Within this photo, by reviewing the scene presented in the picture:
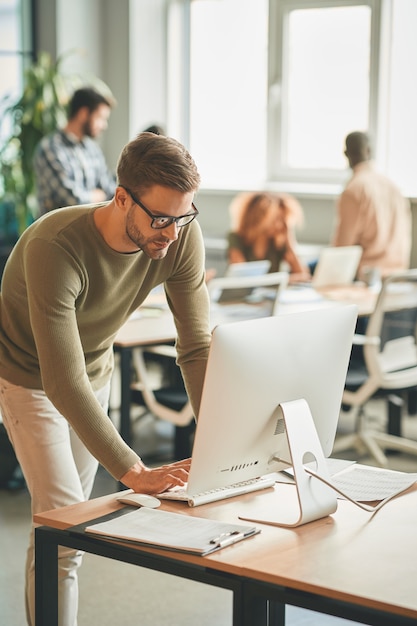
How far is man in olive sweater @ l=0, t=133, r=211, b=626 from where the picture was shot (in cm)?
209

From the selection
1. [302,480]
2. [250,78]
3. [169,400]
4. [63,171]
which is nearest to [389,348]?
[169,400]

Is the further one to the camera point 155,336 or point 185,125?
point 185,125

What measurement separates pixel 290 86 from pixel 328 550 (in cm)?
598

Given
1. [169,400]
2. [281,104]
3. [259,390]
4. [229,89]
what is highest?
[229,89]

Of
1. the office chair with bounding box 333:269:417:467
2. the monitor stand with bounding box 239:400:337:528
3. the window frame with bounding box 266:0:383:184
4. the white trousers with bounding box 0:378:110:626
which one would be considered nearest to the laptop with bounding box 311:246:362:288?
the office chair with bounding box 333:269:417:467

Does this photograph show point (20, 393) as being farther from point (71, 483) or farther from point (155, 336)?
point (155, 336)

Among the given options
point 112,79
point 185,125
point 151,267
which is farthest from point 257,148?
point 151,267

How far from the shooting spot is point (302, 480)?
2043 millimetres

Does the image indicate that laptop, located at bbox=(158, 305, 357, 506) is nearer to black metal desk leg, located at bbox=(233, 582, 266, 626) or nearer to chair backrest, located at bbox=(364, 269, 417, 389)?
black metal desk leg, located at bbox=(233, 582, 266, 626)

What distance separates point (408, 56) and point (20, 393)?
5058 mm

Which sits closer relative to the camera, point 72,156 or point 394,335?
point 394,335

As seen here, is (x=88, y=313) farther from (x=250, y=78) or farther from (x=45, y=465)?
(x=250, y=78)

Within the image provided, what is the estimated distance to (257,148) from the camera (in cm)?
778

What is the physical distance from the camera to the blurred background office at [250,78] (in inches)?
271
